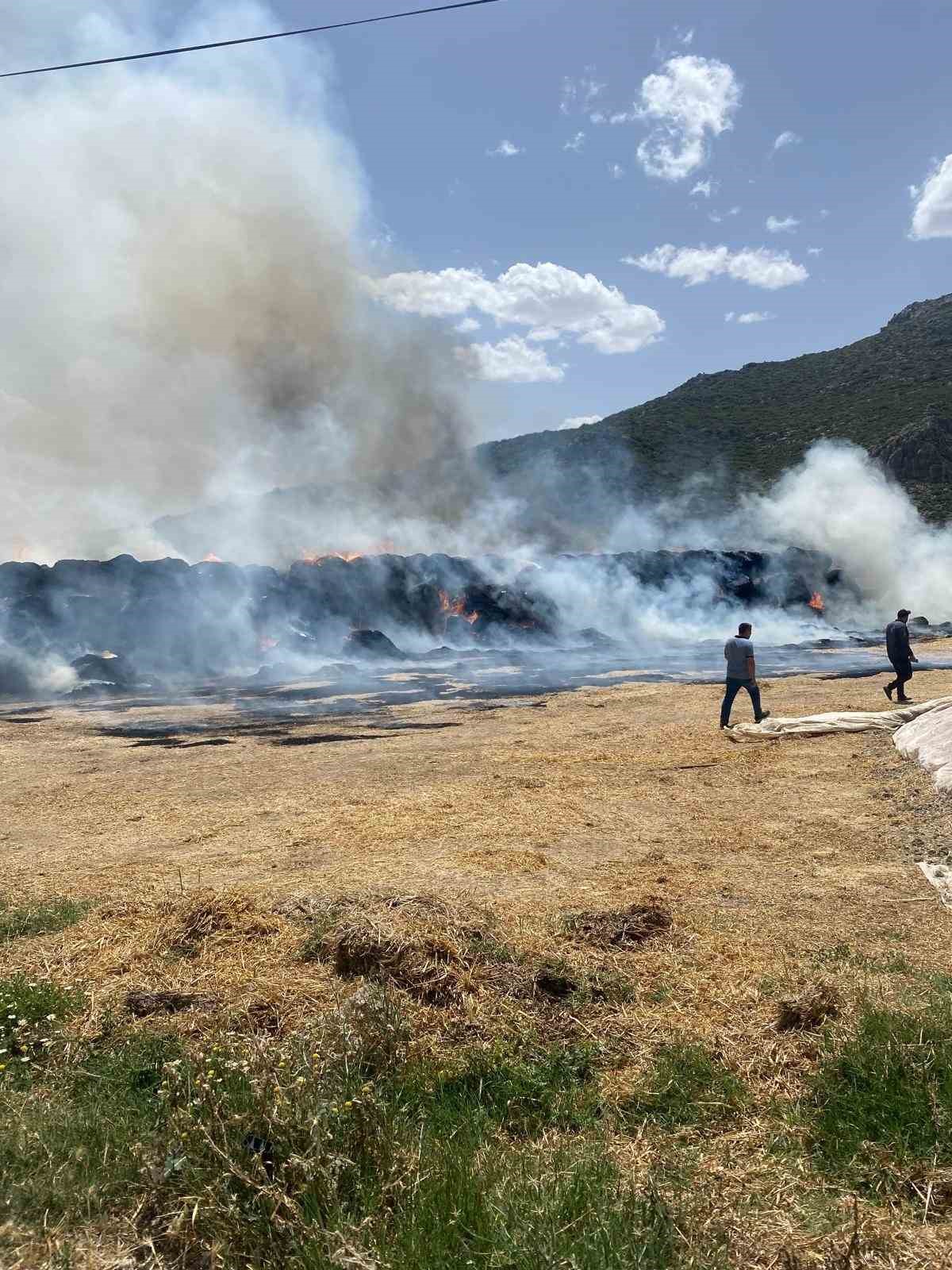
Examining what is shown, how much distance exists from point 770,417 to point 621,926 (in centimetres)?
7291

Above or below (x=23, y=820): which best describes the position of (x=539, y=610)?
above

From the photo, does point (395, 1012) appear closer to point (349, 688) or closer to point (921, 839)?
point (921, 839)

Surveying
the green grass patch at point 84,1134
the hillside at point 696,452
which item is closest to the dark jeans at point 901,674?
the green grass patch at point 84,1134

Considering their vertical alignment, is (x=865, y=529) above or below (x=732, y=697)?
above

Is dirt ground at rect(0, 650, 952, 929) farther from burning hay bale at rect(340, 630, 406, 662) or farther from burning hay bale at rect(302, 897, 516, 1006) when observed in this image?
burning hay bale at rect(340, 630, 406, 662)

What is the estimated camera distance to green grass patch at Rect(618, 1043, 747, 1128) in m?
3.33

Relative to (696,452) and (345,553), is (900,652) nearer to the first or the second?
(345,553)

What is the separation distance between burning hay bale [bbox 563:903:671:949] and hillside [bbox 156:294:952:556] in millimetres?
46736

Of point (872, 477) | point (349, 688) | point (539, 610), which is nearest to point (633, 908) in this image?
point (349, 688)

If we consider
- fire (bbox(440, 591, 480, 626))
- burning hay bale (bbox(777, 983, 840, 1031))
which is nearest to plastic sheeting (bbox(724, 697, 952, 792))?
burning hay bale (bbox(777, 983, 840, 1031))

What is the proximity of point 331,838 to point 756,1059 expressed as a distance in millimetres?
5005

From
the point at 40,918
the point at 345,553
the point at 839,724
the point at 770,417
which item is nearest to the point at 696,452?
the point at 770,417

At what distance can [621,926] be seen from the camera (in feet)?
17.4

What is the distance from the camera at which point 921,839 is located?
6.84m
